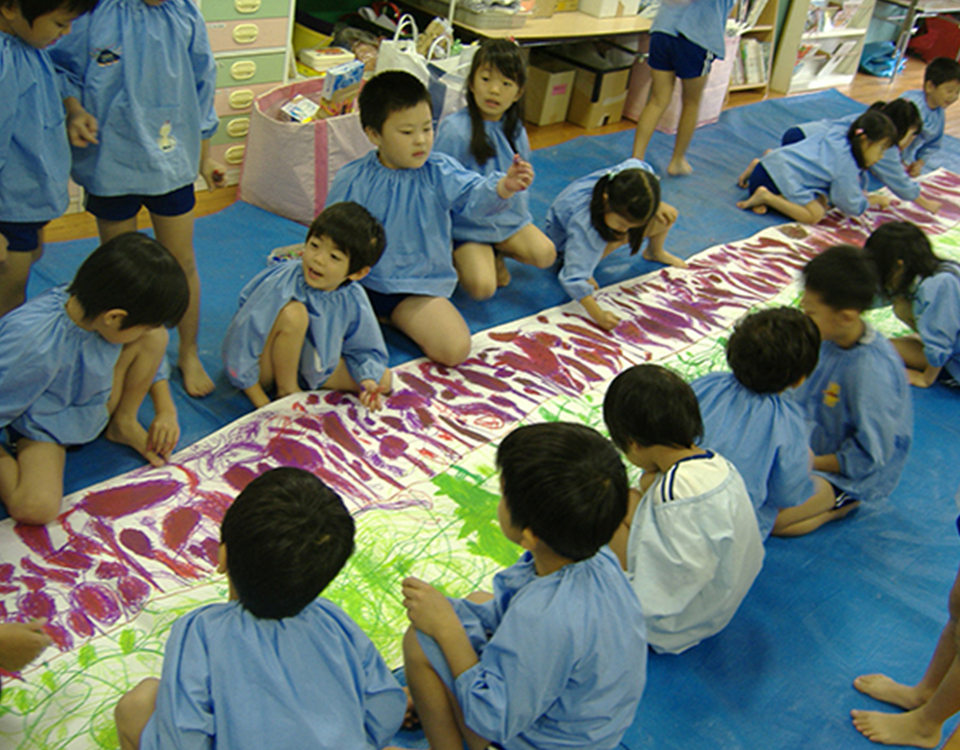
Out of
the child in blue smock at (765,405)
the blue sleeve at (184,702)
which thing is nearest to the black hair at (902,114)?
the child in blue smock at (765,405)

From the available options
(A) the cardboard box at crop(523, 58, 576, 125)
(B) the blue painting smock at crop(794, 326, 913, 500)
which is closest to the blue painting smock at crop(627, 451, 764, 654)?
(B) the blue painting smock at crop(794, 326, 913, 500)

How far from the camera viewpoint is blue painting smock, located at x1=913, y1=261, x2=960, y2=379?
2455mm

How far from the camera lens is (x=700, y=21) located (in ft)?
11.6

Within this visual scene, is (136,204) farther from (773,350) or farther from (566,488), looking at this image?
(773,350)

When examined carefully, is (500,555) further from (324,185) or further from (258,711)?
(324,185)

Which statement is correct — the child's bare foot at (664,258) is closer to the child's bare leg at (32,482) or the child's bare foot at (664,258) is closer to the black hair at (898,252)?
the black hair at (898,252)

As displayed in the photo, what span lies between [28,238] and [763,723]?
1.71m

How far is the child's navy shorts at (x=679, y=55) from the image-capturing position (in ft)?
11.8

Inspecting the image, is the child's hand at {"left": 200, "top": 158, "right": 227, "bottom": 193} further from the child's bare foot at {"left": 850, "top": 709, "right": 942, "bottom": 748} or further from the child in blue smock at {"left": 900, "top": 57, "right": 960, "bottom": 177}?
the child in blue smock at {"left": 900, "top": 57, "right": 960, "bottom": 177}

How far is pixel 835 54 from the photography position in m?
5.56

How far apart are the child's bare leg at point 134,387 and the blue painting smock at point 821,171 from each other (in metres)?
2.77

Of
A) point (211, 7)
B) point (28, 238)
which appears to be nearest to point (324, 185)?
point (211, 7)

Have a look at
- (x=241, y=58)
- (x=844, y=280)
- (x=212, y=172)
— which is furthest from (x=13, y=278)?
(x=844, y=280)

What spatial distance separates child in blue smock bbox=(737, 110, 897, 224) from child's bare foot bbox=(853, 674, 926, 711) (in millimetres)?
2372
